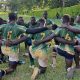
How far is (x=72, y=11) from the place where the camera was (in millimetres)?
52188

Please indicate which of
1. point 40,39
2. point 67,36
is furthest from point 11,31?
point 67,36

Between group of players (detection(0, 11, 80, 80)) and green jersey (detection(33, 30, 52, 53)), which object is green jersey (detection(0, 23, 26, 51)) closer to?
group of players (detection(0, 11, 80, 80))

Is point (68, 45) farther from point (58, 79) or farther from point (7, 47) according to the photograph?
point (7, 47)

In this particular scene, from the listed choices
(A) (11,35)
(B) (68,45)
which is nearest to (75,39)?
(B) (68,45)

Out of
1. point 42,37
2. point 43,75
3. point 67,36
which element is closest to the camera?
point 67,36

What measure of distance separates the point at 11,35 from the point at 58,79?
176 cm

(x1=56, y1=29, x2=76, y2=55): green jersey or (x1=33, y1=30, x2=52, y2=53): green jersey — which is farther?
(x1=33, y1=30, x2=52, y2=53): green jersey

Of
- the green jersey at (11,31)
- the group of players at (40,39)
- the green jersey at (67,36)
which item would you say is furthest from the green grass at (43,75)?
the green jersey at (11,31)

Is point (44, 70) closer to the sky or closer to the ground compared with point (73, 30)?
closer to the ground

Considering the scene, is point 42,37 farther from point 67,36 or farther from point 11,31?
point 11,31

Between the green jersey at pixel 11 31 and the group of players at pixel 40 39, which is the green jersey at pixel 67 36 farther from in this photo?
the green jersey at pixel 11 31

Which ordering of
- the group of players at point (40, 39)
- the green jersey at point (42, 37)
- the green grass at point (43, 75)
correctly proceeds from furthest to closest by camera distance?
the green grass at point (43, 75), the green jersey at point (42, 37), the group of players at point (40, 39)

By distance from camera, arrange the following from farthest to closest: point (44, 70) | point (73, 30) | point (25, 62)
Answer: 1. point (25, 62)
2. point (44, 70)
3. point (73, 30)

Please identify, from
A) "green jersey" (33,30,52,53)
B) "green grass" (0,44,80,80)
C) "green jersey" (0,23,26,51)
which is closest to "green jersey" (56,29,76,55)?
"green jersey" (33,30,52,53)
